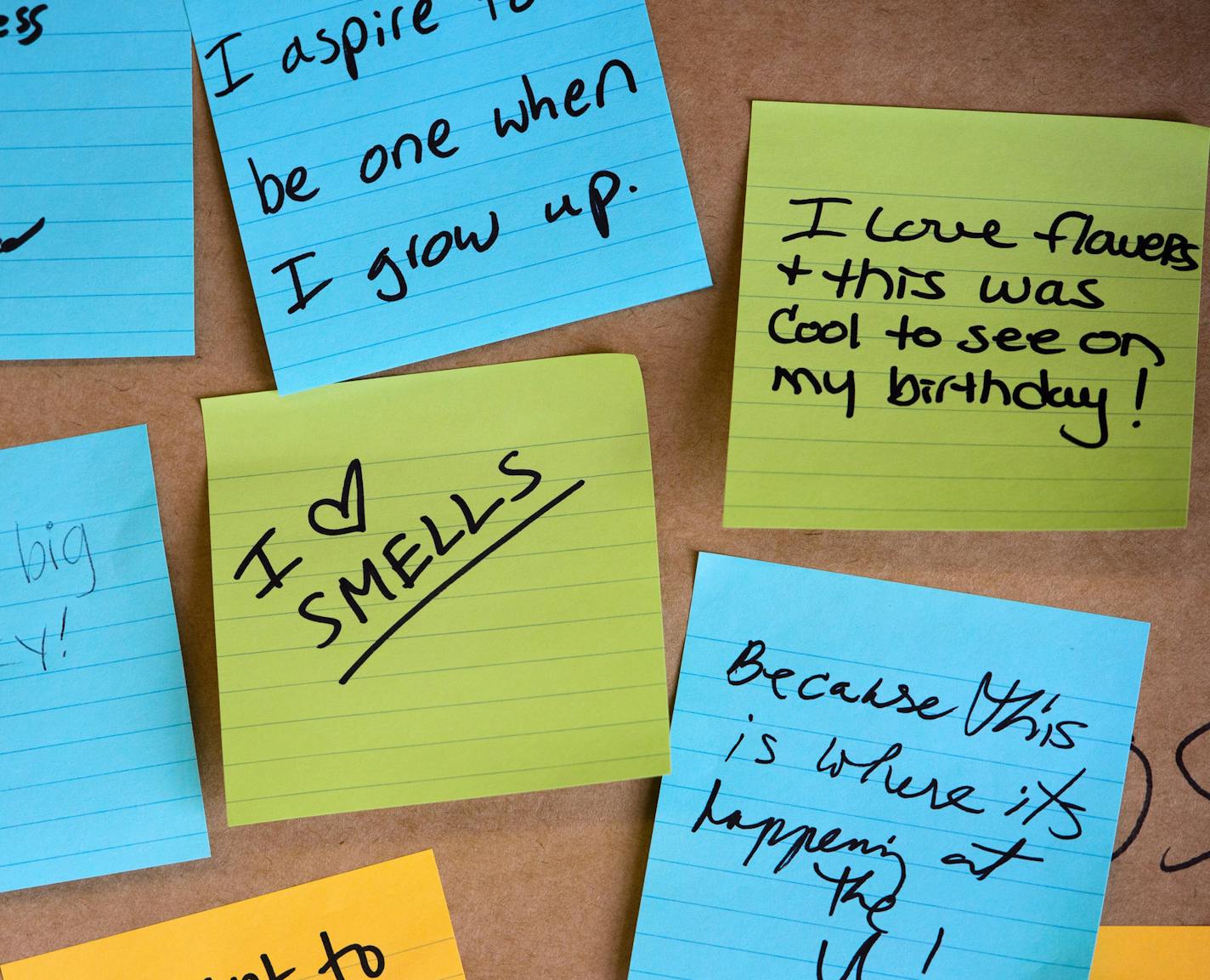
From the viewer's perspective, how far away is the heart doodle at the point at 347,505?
0.43m

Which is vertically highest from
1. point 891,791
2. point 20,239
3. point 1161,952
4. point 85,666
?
point 20,239

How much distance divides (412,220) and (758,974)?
1.30 ft

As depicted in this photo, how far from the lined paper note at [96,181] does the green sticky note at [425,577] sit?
6 centimetres

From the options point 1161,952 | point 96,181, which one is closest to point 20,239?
point 96,181

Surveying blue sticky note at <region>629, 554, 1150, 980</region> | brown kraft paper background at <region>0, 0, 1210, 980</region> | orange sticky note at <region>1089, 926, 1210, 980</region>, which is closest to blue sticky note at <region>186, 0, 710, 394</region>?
brown kraft paper background at <region>0, 0, 1210, 980</region>

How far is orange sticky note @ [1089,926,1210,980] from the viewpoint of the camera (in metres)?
0.49

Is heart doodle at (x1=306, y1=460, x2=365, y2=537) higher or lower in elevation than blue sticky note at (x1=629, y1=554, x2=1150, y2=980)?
higher

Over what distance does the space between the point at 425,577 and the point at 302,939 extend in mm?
195

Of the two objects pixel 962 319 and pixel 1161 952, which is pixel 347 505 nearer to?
pixel 962 319

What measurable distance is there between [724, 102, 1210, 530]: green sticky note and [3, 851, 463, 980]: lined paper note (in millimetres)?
250

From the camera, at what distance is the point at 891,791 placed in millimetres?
466

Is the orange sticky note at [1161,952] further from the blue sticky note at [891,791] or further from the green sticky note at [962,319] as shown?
the green sticky note at [962,319]

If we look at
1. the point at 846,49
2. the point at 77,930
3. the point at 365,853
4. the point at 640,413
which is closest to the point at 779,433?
the point at 640,413

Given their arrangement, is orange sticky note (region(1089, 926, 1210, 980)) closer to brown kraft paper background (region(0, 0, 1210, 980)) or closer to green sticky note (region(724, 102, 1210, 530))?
brown kraft paper background (region(0, 0, 1210, 980))
